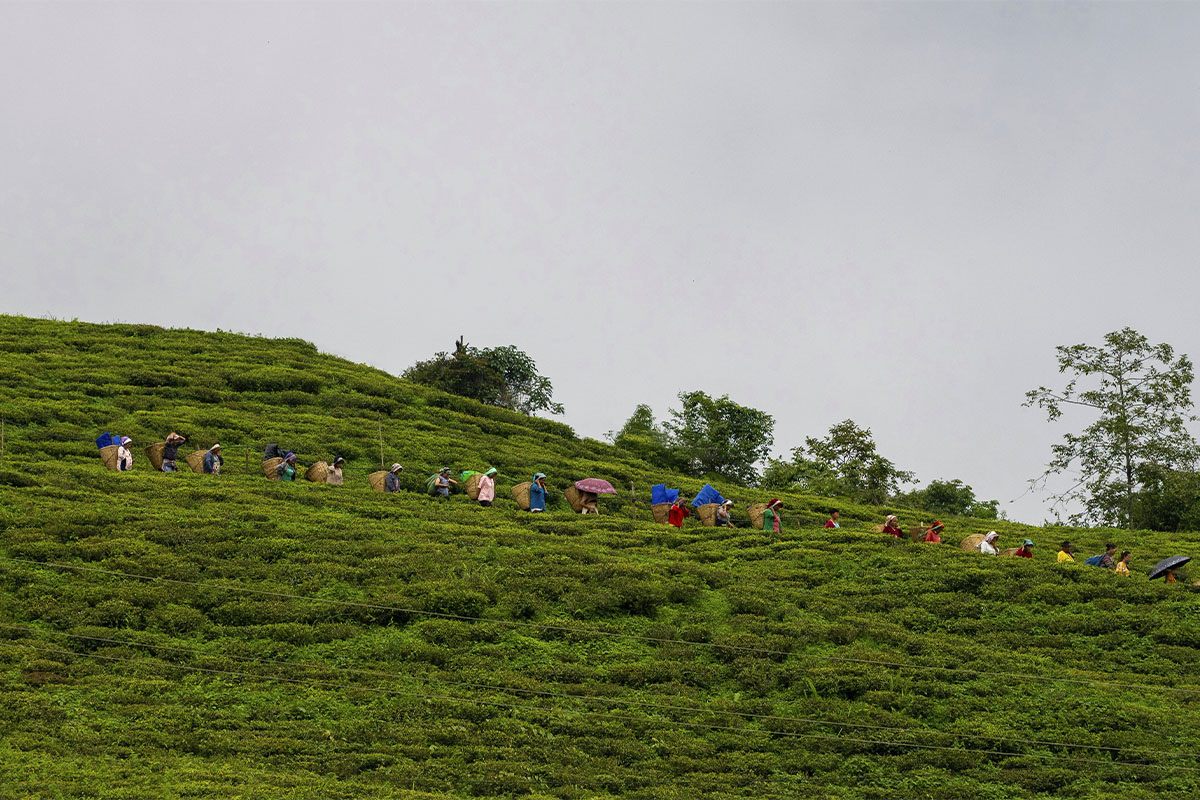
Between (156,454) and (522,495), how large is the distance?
10176 mm

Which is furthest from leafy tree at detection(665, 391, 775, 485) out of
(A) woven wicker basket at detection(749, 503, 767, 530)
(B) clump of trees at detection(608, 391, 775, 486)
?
(A) woven wicker basket at detection(749, 503, 767, 530)

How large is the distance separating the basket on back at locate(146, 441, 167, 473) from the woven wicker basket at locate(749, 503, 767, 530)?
1683 cm

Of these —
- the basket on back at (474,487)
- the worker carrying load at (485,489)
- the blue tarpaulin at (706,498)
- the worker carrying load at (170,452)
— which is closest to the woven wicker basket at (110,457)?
the worker carrying load at (170,452)

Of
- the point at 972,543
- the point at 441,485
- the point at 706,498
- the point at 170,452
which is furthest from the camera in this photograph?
the point at 706,498

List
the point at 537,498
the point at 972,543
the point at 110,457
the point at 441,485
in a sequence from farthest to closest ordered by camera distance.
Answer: the point at 441,485 < the point at 537,498 < the point at 110,457 < the point at 972,543

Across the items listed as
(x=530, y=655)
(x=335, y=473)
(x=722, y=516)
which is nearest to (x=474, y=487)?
(x=335, y=473)

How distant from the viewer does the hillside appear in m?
16.5

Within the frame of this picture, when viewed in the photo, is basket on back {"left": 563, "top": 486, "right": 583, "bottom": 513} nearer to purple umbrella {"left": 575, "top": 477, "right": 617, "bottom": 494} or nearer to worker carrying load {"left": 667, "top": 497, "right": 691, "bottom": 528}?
purple umbrella {"left": 575, "top": 477, "right": 617, "bottom": 494}

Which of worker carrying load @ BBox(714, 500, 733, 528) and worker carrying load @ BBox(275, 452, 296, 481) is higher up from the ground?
worker carrying load @ BBox(275, 452, 296, 481)

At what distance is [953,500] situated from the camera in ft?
190

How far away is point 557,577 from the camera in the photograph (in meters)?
24.8

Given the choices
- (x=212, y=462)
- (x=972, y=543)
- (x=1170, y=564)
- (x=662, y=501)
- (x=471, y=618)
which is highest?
(x=212, y=462)

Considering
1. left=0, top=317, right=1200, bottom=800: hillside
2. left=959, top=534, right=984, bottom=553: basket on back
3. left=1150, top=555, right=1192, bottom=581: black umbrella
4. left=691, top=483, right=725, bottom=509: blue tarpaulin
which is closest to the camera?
left=0, top=317, right=1200, bottom=800: hillside

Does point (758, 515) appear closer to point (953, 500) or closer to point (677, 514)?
point (677, 514)
